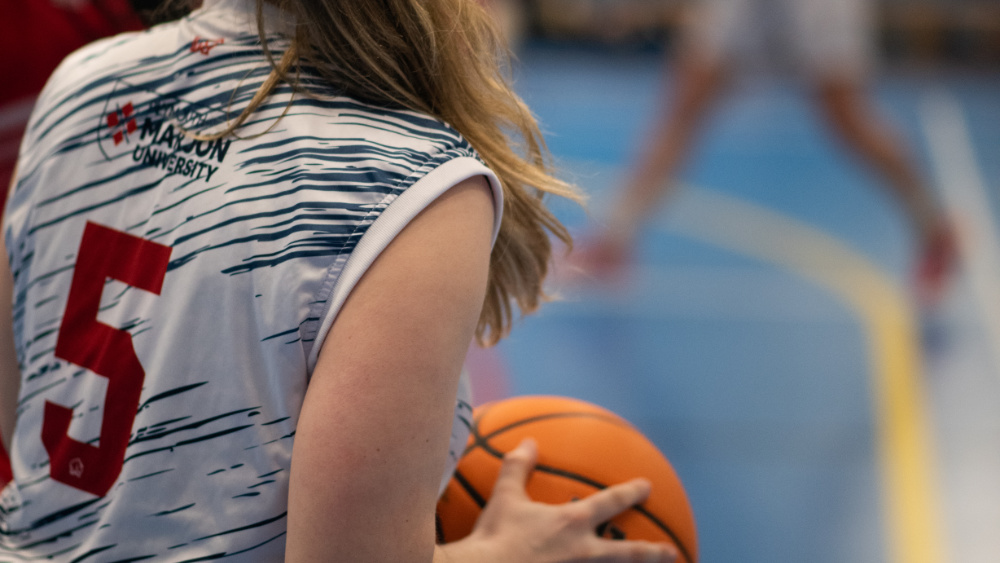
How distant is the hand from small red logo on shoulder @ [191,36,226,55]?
54 cm

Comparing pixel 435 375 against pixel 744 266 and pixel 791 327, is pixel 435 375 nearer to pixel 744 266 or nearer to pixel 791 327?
pixel 791 327

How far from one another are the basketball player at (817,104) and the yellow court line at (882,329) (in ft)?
0.86

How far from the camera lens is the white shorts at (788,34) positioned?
164 inches

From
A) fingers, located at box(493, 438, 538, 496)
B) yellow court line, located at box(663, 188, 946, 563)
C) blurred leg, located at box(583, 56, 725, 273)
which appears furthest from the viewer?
blurred leg, located at box(583, 56, 725, 273)

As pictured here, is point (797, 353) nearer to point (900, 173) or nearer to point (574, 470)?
point (900, 173)

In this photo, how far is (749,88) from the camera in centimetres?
673

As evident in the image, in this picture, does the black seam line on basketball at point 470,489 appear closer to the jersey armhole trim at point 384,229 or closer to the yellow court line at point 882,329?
the jersey armhole trim at point 384,229

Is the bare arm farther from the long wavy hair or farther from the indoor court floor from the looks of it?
the indoor court floor

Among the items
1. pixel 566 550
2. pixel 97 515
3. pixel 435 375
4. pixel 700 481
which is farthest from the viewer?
pixel 700 481

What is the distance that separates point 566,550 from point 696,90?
358cm

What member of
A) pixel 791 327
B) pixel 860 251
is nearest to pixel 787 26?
pixel 860 251

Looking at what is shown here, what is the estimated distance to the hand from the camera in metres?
0.96

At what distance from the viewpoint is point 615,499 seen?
1.07 metres

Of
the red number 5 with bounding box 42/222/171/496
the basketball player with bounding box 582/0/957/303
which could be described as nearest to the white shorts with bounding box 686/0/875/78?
the basketball player with bounding box 582/0/957/303
